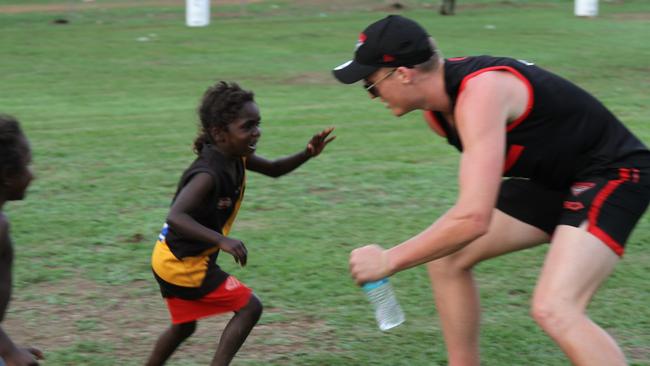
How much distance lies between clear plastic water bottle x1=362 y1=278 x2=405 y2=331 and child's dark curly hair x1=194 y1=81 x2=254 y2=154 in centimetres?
106

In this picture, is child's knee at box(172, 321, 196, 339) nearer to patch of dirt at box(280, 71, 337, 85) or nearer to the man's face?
the man's face

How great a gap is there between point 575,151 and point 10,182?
208cm

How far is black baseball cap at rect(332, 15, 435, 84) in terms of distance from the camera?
3.81 m

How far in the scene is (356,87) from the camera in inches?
550

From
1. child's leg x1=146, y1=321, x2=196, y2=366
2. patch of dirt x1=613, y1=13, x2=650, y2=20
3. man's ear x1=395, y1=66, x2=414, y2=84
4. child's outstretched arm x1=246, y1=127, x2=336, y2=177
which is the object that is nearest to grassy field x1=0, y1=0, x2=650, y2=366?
child's leg x1=146, y1=321, x2=196, y2=366

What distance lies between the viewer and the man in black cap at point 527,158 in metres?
3.70

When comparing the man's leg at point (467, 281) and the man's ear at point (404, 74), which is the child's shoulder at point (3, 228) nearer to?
the man's ear at point (404, 74)

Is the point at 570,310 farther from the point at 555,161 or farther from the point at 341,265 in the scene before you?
the point at 341,265

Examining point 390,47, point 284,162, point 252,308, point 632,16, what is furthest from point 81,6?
point 390,47

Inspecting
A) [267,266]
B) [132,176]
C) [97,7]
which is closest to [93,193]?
[132,176]

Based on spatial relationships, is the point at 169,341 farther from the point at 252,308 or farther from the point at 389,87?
the point at 389,87

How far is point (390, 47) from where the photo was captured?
12.5 ft

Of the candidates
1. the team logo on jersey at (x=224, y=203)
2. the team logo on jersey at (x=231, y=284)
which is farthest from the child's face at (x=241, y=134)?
the team logo on jersey at (x=231, y=284)

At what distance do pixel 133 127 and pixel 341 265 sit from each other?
524cm
